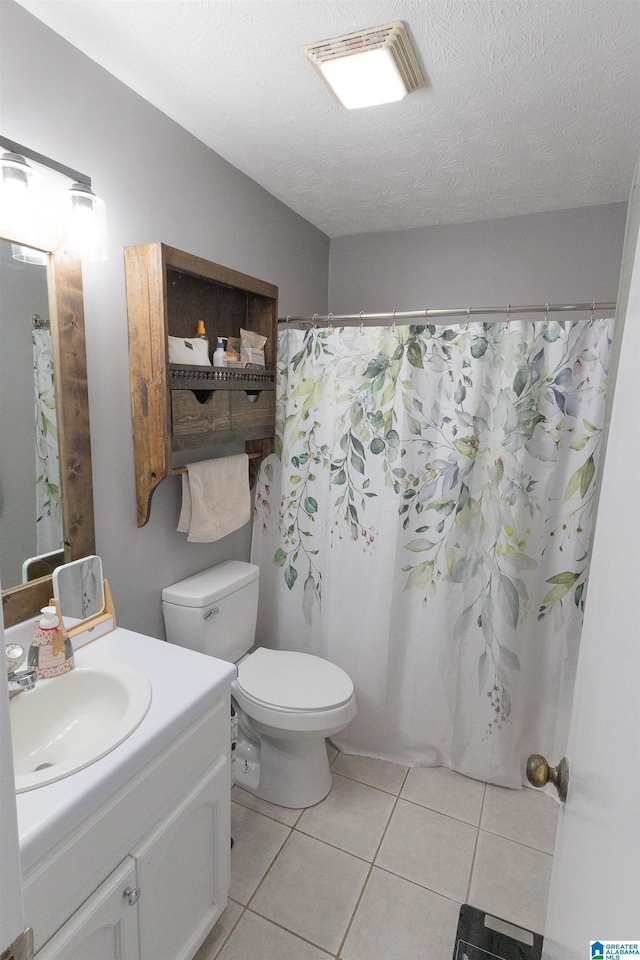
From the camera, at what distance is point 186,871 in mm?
1228

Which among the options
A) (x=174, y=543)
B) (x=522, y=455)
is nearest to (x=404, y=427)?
(x=522, y=455)

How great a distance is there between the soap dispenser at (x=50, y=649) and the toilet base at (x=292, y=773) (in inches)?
37.7

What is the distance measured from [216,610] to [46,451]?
0.81 metres

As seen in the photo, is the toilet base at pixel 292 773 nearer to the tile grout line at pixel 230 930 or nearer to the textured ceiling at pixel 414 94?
the tile grout line at pixel 230 930

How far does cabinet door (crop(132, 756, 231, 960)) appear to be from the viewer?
1.09 metres

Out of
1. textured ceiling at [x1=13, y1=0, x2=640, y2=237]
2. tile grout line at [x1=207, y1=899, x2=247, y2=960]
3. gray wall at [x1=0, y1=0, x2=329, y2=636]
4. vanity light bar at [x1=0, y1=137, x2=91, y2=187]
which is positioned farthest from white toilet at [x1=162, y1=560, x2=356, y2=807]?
textured ceiling at [x1=13, y1=0, x2=640, y2=237]

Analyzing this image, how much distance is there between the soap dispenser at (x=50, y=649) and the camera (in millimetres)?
1210

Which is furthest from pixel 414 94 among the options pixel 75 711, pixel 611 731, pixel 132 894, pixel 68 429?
pixel 132 894

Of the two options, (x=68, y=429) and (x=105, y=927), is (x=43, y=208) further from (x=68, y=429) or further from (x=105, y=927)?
(x=105, y=927)

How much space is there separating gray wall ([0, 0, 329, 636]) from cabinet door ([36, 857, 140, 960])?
771 millimetres

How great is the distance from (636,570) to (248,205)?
201cm

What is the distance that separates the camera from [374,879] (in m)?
1.64

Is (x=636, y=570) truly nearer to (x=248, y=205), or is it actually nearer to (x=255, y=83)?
(x=255, y=83)

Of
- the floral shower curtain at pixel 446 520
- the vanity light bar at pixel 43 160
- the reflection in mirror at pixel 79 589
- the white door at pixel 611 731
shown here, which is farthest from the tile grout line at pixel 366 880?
the vanity light bar at pixel 43 160
